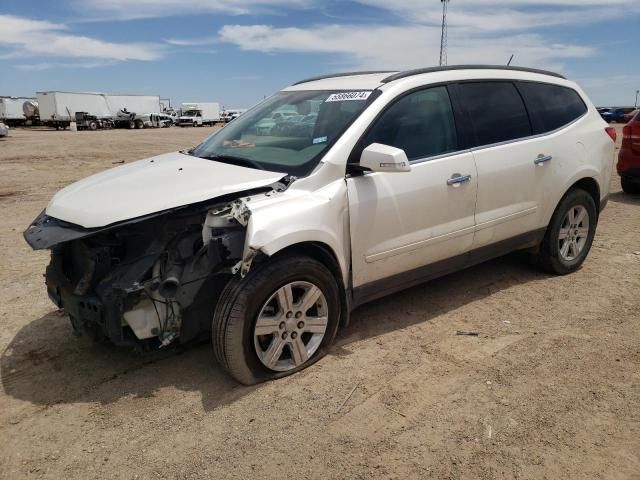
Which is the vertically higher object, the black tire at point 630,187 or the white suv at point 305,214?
the white suv at point 305,214

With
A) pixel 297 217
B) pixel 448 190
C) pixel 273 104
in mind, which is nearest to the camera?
pixel 297 217

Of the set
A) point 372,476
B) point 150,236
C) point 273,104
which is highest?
point 273,104

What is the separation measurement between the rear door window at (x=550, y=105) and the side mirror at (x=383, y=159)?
6.31 feet

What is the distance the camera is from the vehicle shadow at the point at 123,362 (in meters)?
3.26

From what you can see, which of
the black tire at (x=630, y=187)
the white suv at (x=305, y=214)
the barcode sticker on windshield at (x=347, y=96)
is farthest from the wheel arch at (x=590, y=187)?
the black tire at (x=630, y=187)

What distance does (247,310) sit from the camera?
3047 millimetres

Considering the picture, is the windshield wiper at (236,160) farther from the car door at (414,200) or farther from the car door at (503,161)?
the car door at (503,161)

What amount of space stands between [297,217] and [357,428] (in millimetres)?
1224

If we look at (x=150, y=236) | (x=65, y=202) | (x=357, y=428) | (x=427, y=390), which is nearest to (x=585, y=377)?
(x=427, y=390)

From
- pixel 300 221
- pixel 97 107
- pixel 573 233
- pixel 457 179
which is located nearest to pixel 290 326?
pixel 300 221

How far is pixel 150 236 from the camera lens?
3.21 metres

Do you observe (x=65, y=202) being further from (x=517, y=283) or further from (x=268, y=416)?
(x=517, y=283)

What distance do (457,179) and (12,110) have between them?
52.0 meters

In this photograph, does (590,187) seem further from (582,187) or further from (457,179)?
(457,179)
